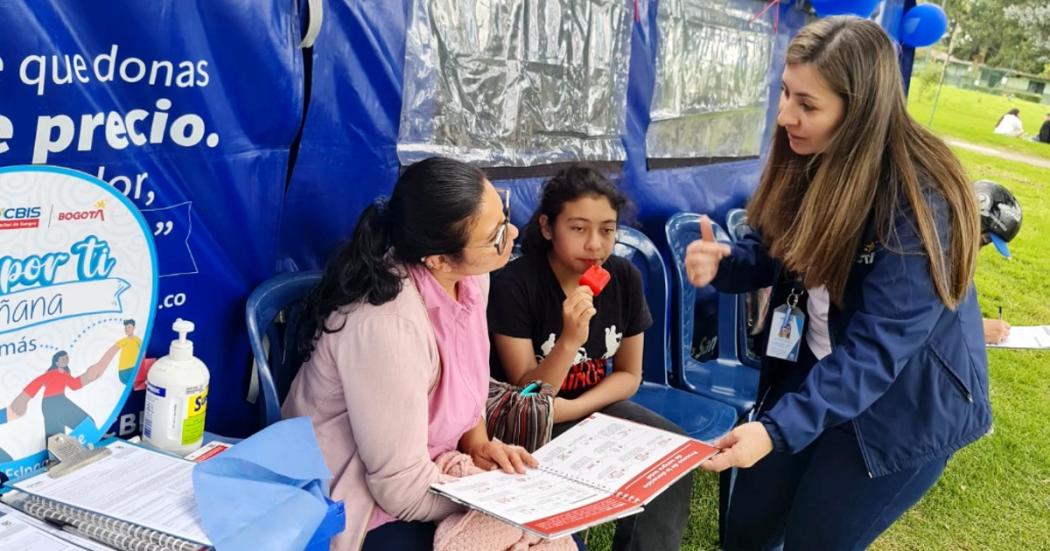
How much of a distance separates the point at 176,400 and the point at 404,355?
0.45 metres

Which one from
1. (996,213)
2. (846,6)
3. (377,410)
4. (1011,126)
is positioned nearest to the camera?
(377,410)

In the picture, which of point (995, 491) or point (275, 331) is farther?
point (995, 491)

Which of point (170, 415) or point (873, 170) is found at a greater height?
point (873, 170)

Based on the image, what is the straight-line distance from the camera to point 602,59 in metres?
3.23

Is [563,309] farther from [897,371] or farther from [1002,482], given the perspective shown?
[1002,482]

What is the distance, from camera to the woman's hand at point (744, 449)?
1810mm

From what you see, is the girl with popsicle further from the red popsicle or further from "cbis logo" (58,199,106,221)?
"cbis logo" (58,199,106,221)

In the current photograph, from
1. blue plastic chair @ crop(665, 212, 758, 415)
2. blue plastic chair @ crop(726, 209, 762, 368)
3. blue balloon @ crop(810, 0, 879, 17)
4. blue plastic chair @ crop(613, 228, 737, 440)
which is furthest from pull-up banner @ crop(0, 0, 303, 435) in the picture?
blue balloon @ crop(810, 0, 879, 17)

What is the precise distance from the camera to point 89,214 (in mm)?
1588

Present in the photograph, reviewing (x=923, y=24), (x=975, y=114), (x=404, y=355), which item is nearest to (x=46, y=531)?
(x=404, y=355)

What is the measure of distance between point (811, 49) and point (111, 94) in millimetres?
1421

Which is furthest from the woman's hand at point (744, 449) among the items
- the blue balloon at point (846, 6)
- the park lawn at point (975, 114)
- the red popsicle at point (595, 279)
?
the park lawn at point (975, 114)

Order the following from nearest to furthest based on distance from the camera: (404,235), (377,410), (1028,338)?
(377,410)
(404,235)
(1028,338)

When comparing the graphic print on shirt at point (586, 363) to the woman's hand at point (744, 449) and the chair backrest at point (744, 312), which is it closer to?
the woman's hand at point (744, 449)
